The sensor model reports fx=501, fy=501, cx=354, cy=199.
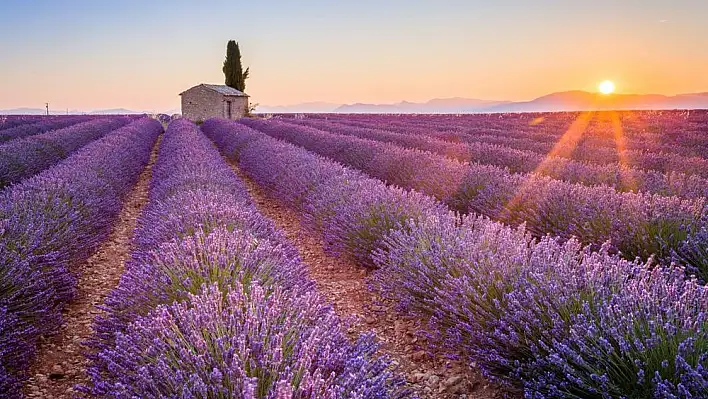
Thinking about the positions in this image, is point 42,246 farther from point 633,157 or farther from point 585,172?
point 633,157

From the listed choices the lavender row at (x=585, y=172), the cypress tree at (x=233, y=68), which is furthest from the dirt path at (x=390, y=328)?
the cypress tree at (x=233, y=68)

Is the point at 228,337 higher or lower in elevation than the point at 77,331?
higher

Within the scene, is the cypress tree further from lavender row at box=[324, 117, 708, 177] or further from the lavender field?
the lavender field

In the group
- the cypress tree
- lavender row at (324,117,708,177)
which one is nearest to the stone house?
the cypress tree

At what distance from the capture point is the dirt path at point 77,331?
257 centimetres

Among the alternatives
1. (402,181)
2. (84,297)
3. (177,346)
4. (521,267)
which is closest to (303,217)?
(402,181)

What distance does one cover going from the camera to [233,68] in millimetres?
40125

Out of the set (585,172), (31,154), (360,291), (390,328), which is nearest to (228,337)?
(390,328)

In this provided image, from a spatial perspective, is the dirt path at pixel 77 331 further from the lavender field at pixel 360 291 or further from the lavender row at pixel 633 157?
the lavender row at pixel 633 157

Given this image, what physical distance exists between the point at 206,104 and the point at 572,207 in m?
30.9

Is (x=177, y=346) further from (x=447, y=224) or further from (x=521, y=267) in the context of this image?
(x=447, y=224)

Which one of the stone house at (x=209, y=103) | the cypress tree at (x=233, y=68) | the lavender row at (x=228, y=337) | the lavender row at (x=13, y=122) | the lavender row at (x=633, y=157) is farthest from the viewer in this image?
the cypress tree at (x=233, y=68)

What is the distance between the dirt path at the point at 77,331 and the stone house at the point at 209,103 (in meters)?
27.5

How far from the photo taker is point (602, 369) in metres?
1.83
